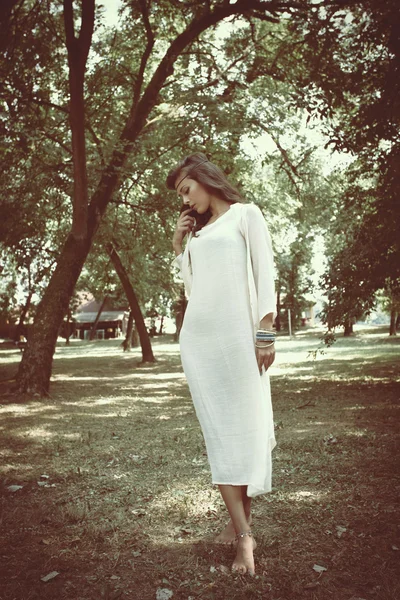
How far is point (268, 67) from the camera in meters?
12.8

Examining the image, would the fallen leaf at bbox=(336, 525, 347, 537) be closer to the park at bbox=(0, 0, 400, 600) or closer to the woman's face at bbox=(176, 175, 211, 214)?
the park at bbox=(0, 0, 400, 600)

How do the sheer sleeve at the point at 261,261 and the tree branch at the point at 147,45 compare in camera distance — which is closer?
the sheer sleeve at the point at 261,261

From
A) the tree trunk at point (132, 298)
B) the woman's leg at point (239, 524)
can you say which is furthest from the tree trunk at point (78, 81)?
the woman's leg at point (239, 524)

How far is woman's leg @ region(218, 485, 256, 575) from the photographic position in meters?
3.15

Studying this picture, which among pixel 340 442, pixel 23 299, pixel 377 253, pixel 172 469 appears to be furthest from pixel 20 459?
pixel 23 299

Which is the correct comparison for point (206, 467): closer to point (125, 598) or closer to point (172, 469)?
point (172, 469)

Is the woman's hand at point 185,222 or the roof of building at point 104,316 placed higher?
the roof of building at point 104,316

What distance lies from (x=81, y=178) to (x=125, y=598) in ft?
29.9

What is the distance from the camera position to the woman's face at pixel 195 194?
3469 mm

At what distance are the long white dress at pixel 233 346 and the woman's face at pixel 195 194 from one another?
0.75 feet

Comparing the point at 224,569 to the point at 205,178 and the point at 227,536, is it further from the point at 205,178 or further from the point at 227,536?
the point at 205,178

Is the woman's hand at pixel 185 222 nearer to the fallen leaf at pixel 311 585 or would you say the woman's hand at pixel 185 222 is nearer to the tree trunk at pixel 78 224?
the fallen leaf at pixel 311 585

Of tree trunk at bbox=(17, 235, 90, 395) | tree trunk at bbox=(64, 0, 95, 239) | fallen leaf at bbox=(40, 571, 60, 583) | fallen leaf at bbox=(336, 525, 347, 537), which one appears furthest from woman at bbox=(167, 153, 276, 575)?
tree trunk at bbox=(17, 235, 90, 395)

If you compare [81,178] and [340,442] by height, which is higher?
[81,178]
